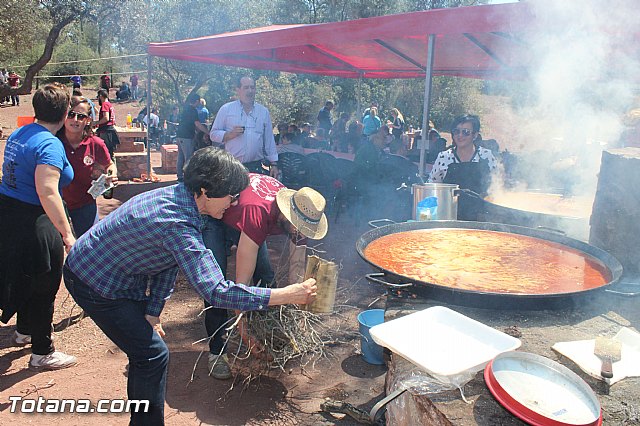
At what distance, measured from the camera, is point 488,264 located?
2.98 metres

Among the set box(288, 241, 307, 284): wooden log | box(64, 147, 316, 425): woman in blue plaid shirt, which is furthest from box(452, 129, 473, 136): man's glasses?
box(64, 147, 316, 425): woman in blue plaid shirt

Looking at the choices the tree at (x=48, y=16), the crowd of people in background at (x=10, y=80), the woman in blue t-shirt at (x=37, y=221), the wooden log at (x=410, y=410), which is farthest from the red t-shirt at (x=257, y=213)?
the crowd of people in background at (x=10, y=80)

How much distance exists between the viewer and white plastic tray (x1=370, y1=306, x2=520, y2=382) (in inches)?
70.6

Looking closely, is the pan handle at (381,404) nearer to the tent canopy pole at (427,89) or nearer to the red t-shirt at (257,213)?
the red t-shirt at (257,213)

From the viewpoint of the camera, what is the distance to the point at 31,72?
16.1 meters

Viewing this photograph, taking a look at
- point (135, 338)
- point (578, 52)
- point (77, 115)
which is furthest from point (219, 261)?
point (578, 52)

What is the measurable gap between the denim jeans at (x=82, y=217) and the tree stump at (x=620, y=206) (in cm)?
415

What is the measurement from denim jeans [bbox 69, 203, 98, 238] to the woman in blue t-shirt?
0.75m

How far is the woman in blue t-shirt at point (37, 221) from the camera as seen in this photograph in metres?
3.30

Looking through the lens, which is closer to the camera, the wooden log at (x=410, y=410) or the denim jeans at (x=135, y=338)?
the wooden log at (x=410, y=410)

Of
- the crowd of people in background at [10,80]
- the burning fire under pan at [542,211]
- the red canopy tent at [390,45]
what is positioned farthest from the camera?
the crowd of people in background at [10,80]

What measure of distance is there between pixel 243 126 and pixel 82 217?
2024 millimetres

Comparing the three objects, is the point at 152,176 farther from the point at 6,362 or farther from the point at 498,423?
the point at 498,423

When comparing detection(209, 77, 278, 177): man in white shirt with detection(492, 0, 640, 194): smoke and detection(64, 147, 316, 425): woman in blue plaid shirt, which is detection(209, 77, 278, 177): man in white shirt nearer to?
detection(492, 0, 640, 194): smoke
